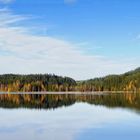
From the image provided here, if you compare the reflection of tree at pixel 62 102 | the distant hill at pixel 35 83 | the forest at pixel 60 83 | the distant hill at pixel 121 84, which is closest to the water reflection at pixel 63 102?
the reflection of tree at pixel 62 102

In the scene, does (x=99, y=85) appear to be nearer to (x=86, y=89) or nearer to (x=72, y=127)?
(x=86, y=89)

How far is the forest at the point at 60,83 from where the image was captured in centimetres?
13425

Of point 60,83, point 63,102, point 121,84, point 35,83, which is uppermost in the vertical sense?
point 60,83

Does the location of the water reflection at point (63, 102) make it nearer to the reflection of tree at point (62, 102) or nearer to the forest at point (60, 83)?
the reflection of tree at point (62, 102)

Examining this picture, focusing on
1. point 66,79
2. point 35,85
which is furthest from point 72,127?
point 66,79

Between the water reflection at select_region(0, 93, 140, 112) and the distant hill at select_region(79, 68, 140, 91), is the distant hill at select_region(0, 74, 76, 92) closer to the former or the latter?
the distant hill at select_region(79, 68, 140, 91)

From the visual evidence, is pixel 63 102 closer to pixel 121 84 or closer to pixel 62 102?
pixel 62 102

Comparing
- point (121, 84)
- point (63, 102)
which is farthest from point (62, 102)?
point (121, 84)

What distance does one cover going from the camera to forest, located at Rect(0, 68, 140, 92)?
440 ft

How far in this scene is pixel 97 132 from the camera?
74.9ft

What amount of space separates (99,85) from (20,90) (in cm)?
2982

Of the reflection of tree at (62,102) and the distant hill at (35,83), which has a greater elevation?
the distant hill at (35,83)

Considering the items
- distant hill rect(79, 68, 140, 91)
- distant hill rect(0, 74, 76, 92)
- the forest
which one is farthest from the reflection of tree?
distant hill rect(0, 74, 76, 92)

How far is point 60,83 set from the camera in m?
165
